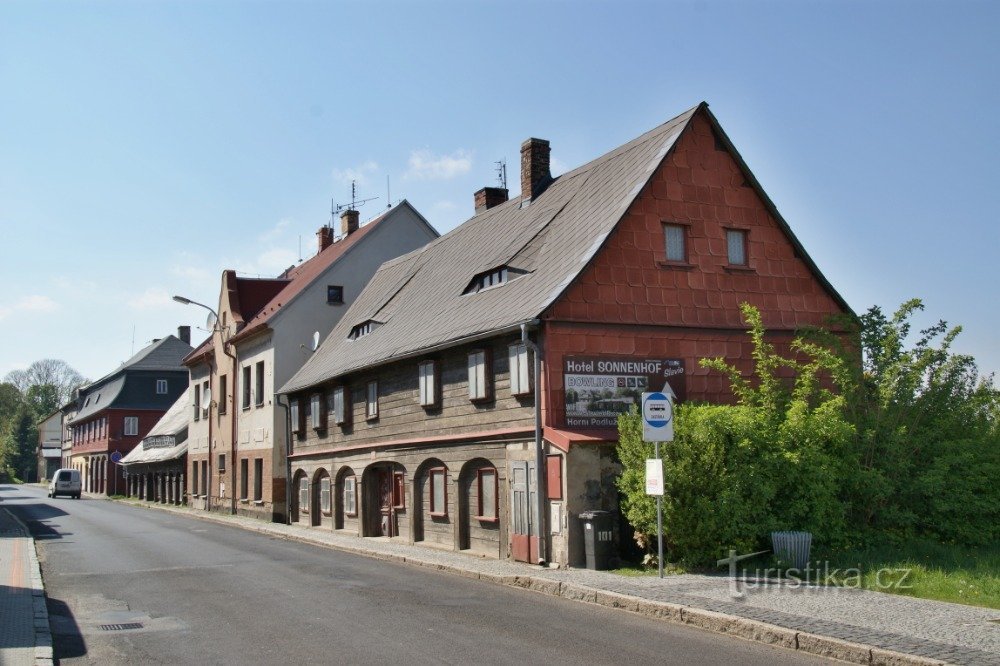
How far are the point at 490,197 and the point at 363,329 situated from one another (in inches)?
227

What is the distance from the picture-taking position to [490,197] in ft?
99.7

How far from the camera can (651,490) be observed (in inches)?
559

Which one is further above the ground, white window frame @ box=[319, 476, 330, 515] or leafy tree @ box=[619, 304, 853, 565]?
leafy tree @ box=[619, 304, 853, 565]

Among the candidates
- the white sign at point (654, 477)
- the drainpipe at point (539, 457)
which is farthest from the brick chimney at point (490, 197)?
the white sign at point (654, 477)

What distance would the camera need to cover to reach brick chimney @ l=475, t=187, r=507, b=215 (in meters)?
30.4

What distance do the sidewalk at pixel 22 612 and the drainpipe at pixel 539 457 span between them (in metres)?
7.97

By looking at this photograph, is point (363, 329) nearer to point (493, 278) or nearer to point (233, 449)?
point (493, 278)

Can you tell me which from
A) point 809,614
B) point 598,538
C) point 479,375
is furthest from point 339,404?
A: point 809,614

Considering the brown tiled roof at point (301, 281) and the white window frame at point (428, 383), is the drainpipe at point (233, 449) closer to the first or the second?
the brown tiled roof at point (301, 281)

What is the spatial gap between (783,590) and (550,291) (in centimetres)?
730

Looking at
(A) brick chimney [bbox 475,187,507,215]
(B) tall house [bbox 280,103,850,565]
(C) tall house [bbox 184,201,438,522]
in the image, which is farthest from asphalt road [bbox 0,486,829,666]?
(C) tall house [bbox 184,201,438,522]

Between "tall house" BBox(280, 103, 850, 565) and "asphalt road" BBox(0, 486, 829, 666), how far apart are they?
2.57m

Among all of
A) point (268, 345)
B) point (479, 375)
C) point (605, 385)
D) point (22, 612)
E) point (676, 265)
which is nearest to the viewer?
point (22, 612)

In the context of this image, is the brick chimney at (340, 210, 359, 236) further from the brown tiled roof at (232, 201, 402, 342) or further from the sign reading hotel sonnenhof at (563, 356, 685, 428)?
the sign reading hotel sonnenhof at (563, 356, 685, 428)
